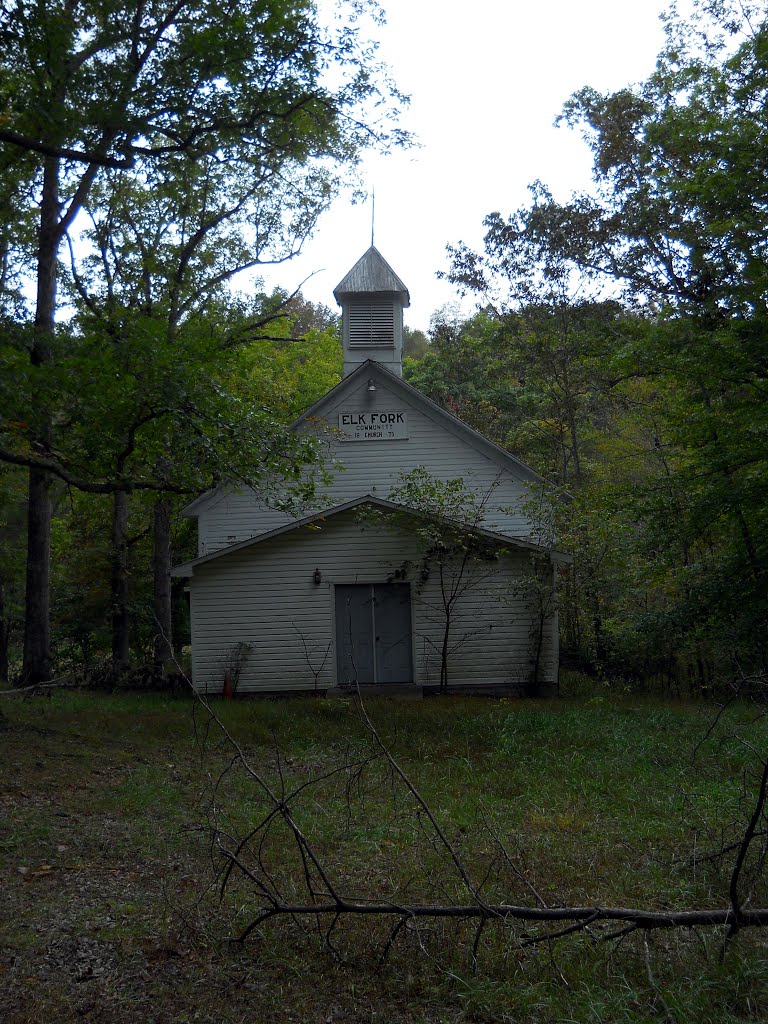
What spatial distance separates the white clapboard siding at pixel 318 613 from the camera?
17.2 m

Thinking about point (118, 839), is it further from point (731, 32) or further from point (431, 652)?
point (731, 32)

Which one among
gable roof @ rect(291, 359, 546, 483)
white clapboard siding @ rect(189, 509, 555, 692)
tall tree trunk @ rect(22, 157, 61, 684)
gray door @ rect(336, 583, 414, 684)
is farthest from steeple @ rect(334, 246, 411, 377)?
tall tree trunk @ rect(22, 157, 61, 684)

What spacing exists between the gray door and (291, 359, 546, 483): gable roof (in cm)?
320

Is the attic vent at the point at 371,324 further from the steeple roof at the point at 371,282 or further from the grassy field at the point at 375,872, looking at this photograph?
the grassy field at the point at 375,872

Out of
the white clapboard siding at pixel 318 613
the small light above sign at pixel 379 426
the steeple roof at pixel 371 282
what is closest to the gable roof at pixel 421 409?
the small light above sign at pixel 379 426

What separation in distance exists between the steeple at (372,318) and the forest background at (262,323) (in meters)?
1.90

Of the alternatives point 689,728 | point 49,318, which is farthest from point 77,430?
point 689,728

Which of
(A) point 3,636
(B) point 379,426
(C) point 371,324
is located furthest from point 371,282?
(A) point 3,636

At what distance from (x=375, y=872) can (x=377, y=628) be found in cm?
1122

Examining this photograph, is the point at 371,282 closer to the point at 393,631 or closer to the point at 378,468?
the point at 378,468

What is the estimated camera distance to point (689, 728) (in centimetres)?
1250

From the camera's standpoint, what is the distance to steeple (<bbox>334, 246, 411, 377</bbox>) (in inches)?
794

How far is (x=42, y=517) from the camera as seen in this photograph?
51.5 feet

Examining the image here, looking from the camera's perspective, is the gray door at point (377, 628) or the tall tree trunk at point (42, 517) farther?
the gray door at point (377, 628)
